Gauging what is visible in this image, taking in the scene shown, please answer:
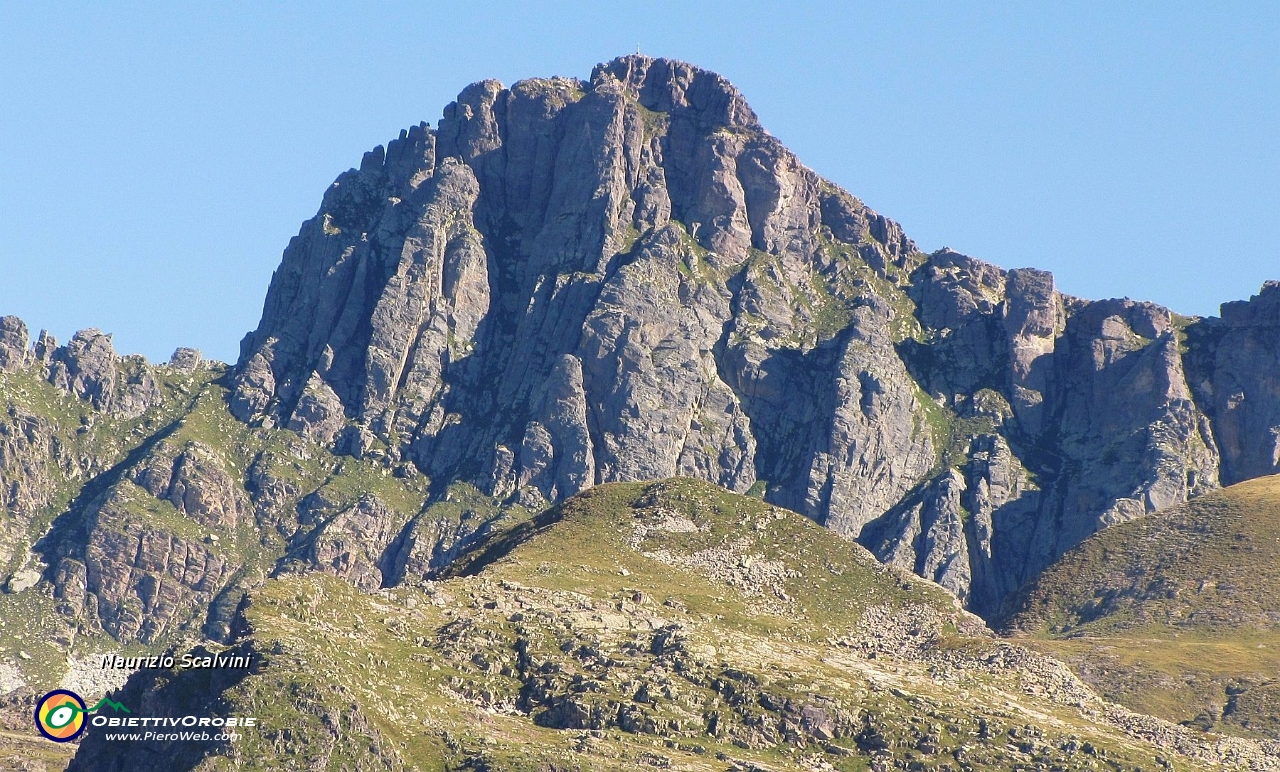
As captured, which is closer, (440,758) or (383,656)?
(440,758)

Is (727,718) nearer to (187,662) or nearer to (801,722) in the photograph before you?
(801,722)

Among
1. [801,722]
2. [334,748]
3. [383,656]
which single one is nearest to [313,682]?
[334,748]

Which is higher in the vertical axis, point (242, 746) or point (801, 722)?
point (801, 722)

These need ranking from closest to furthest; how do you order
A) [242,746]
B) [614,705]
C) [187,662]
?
1. [242,746]
2. [187,662]
3. [614,705]

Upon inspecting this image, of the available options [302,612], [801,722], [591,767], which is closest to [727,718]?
[801,722]

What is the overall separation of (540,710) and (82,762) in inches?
1758

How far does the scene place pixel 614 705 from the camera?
636 feet

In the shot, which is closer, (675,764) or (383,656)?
(675,764)

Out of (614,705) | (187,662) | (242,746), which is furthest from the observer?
(614,705)

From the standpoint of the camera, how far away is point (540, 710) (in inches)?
7633

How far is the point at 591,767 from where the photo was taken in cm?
17675

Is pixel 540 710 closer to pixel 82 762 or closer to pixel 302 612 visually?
pixel 302 612

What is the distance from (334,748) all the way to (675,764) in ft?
107

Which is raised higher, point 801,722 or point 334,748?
point 801,722
